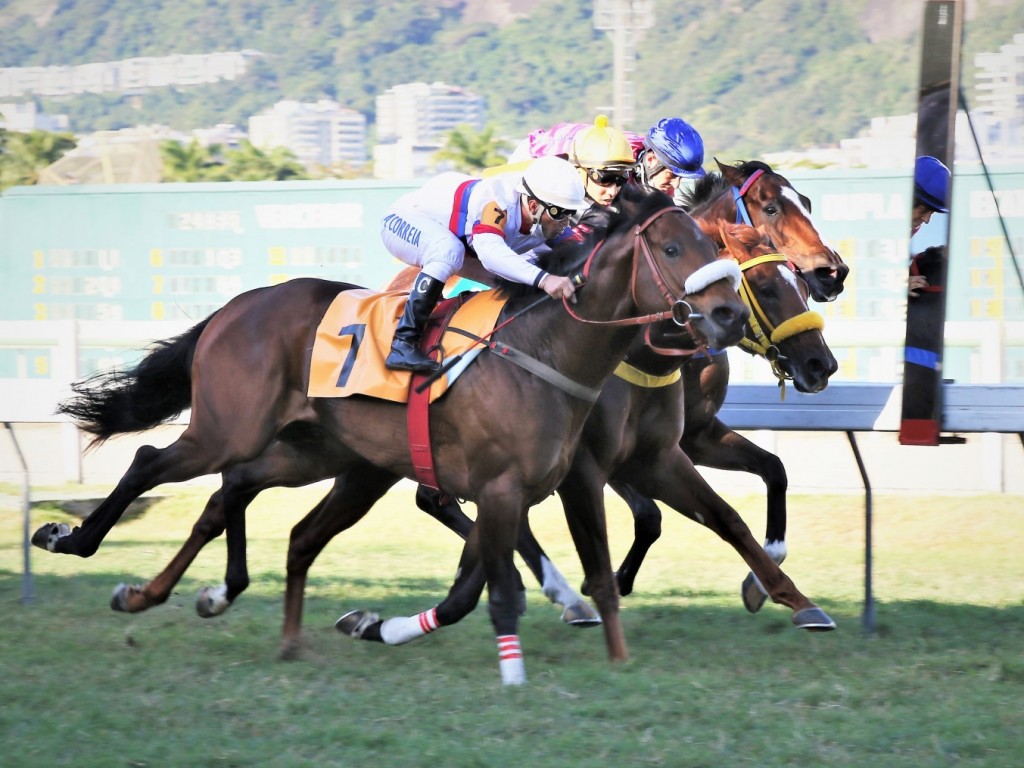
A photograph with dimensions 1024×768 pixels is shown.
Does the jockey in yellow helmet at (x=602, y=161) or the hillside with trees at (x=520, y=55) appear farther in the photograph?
the hillside with trees at (x=520, y=55)

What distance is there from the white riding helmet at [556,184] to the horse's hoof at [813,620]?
5.50 feet

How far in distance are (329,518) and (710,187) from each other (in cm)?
196

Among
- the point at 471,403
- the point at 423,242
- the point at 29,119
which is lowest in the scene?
the point at 471,403

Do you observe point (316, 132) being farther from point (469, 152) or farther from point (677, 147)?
point (677, 147)

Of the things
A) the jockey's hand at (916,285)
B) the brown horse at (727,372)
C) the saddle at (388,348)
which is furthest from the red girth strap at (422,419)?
the jockey's hand at (916,285)

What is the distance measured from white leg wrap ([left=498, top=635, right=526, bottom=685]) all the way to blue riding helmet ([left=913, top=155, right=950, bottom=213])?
222 cm

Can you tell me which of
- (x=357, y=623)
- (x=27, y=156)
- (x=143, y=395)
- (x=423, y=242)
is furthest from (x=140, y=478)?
(x=27, y=156)

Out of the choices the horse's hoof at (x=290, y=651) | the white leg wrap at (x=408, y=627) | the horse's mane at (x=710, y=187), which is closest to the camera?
the white leg wrap at (x=408, y=627)

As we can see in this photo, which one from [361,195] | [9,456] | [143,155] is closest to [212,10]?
[143,155]

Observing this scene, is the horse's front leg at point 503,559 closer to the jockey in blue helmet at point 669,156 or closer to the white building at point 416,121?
the jockey in blue helmet at point 669,156

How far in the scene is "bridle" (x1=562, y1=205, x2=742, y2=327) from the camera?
4.12 metres

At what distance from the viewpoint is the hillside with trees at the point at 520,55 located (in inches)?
1538

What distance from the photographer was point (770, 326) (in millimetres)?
5035

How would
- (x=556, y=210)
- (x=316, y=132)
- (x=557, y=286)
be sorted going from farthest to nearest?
(x=316, y=132), (x=556, y=210), (x=557, y=286)
